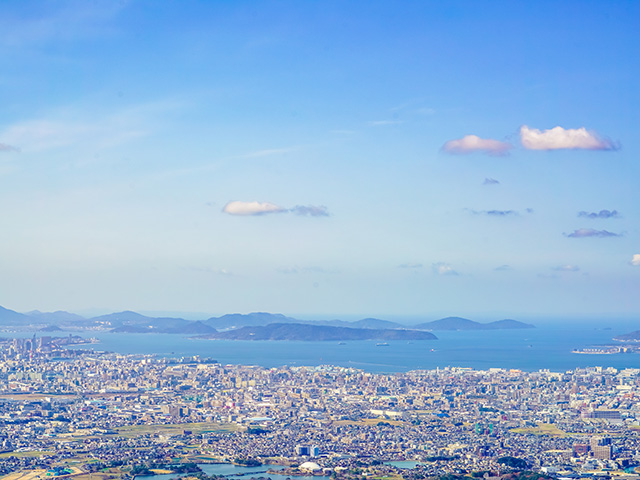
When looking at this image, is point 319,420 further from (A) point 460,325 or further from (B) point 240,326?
(A) point 460,325

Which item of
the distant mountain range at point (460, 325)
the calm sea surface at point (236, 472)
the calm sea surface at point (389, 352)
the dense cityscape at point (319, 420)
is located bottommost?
the calm sea surface at point (236, 472)

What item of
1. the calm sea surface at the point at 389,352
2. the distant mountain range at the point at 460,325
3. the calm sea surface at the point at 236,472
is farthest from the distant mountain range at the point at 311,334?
the calm sea surface at the point at 236,472

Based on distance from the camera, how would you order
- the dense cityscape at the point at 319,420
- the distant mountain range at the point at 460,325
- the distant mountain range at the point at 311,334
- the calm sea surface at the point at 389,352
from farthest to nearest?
the distant mountain range at the point at 460,325 < the distant mountain range at the point at 311,334 < the calm sea surface at the point at 389,352 < the dense cityscape at the point at 319,420

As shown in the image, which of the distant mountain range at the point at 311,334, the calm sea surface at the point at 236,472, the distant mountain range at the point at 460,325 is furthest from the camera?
the distant mountain range at the point at 460,325

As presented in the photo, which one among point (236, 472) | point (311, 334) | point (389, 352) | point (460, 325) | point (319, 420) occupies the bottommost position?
point (236, 472)

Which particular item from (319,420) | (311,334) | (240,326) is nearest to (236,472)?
(319,420)

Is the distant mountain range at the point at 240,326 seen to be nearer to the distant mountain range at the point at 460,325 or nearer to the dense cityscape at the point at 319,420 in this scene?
the distant mountain range at the point at 460,325

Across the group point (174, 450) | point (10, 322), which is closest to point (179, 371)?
point (174, 450)
